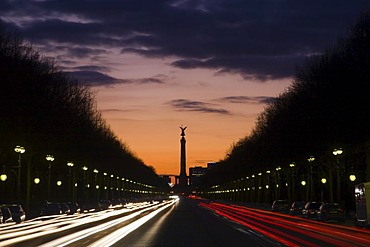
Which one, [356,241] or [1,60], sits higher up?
[1,60]

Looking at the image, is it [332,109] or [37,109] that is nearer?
[332,109]

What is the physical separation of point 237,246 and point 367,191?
22223mm

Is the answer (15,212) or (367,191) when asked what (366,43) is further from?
(15,212)

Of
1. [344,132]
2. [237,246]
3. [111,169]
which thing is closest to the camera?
[237,246]

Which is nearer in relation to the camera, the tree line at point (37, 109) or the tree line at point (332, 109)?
the tree line at point (332, 109)

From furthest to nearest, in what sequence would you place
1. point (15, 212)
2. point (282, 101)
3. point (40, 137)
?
point (282, 101) < point (40, 137) < point (15, 212)

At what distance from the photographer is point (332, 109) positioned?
68.1 metres

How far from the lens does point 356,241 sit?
35688 millimetres

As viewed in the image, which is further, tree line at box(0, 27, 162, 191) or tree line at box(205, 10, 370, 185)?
Answer: tree line at box(0, 27, 162, 191)

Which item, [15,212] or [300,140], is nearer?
[15,212]

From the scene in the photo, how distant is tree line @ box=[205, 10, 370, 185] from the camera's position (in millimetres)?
→ 63125

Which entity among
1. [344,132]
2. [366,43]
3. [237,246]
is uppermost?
[366,43]

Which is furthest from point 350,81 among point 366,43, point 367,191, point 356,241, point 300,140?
point 356,241

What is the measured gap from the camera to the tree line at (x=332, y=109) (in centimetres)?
6312
